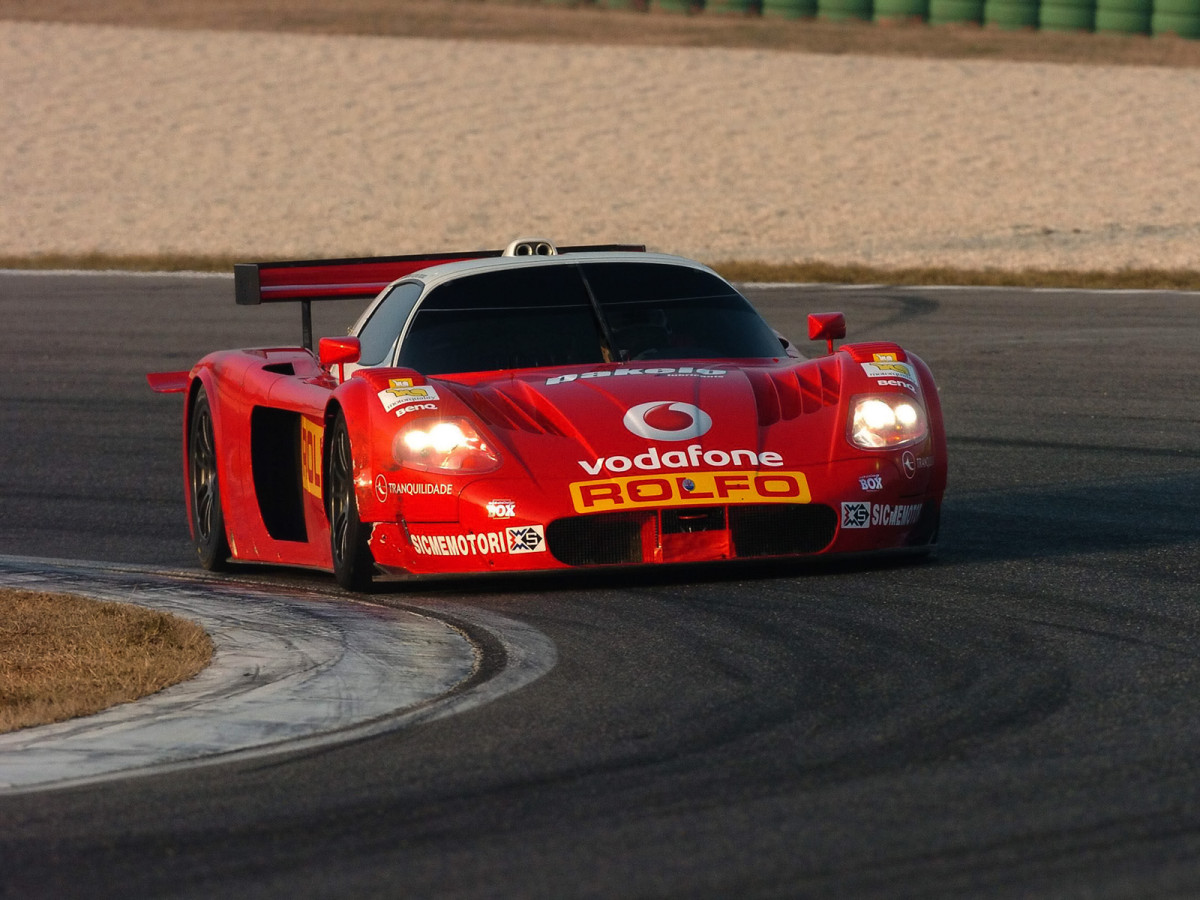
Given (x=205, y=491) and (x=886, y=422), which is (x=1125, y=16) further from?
(x=886, y=422)

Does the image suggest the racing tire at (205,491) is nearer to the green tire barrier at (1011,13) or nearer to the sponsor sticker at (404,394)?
the sponsor sticker at (404,394)

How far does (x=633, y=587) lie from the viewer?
6.50 meters

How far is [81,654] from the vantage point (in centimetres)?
572

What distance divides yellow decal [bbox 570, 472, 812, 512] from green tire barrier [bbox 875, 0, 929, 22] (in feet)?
98.7

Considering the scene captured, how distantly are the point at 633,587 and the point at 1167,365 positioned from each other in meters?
6.82

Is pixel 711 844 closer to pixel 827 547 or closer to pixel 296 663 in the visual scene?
pixel 296 663

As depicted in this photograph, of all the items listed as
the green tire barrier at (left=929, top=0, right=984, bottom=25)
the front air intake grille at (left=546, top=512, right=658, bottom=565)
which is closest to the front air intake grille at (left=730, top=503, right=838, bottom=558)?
the front air intake grille at (left=546, top=512, right=658, bottom=565)

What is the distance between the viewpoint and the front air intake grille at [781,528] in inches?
249

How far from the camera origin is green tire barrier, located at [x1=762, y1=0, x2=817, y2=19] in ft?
118

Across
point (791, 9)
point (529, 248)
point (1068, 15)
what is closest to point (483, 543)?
point (529, 248)

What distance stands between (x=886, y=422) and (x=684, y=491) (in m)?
0.80

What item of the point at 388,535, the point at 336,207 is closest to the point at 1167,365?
the point at 388,535

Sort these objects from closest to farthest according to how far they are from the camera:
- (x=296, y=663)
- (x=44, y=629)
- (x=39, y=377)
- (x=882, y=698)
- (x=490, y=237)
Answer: (x=882, y=698) < (x=296, y=663) < (x=44, y=629) < (x=39, y=377) < (x=490, y=237)

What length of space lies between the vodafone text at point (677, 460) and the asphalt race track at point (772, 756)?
1.25 ft
